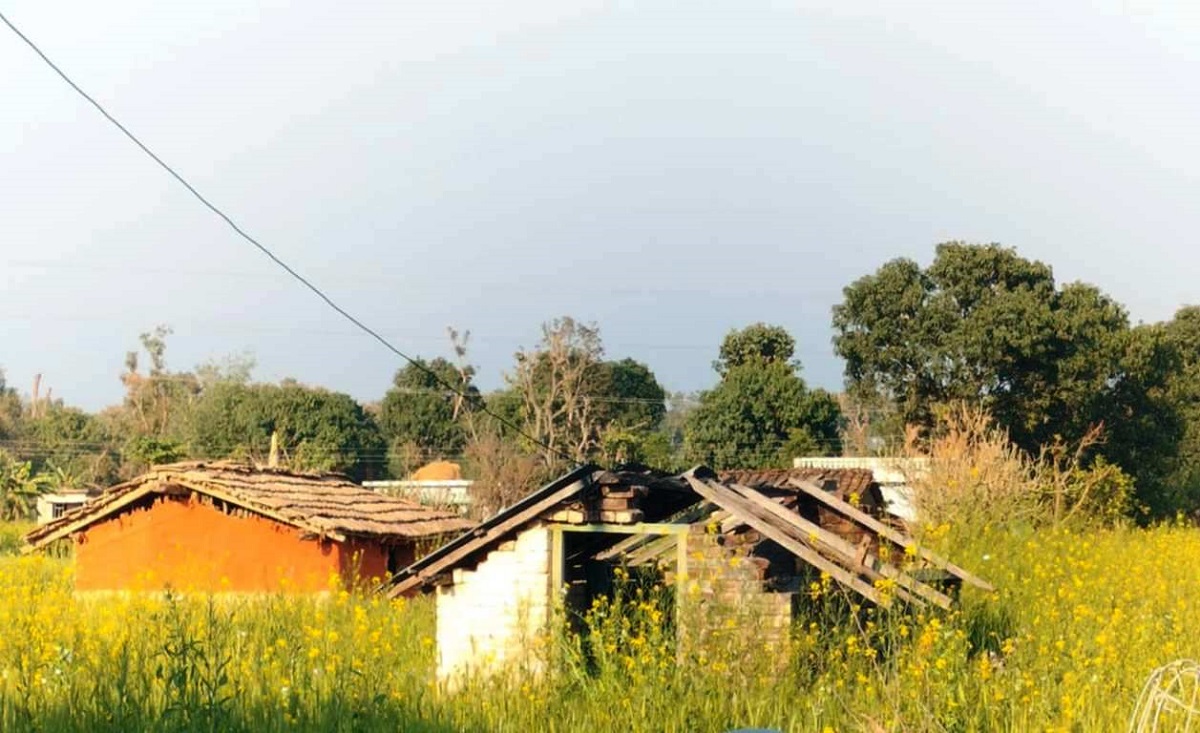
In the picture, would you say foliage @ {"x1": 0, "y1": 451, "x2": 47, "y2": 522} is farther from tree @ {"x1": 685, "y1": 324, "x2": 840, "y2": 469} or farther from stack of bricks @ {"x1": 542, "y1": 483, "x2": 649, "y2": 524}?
stack of bricks @ {"x1": 542, "y1": 483, "x2": 649, "y2": 524}

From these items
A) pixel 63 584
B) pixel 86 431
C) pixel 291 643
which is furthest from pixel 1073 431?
pixel 86 431

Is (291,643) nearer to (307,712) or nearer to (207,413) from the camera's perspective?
(307,712)

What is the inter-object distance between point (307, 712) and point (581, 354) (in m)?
43.5

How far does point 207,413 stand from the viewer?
56.0 metres

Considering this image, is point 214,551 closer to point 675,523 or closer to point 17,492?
point 675,523

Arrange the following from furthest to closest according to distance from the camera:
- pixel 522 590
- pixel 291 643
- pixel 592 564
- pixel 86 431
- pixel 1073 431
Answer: pixel 86 431 → pixel 1073 431 → pixel 592 564 → pixel 522 590 → pixel 291 643

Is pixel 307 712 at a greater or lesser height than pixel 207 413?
lesser

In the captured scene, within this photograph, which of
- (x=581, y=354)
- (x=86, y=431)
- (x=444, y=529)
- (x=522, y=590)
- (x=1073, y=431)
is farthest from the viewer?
(x=86, y=431)

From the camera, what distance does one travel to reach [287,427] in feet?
177

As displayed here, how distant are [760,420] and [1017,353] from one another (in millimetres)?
11675

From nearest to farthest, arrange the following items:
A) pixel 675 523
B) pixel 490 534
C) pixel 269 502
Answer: pixel 675 523 → pixel 490 534 → pixel 269 502

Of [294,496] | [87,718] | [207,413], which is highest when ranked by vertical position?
[207,413]

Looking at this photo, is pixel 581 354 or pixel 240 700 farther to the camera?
pixel 581 354

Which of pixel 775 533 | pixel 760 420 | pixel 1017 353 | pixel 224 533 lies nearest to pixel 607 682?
pixel 775 533
